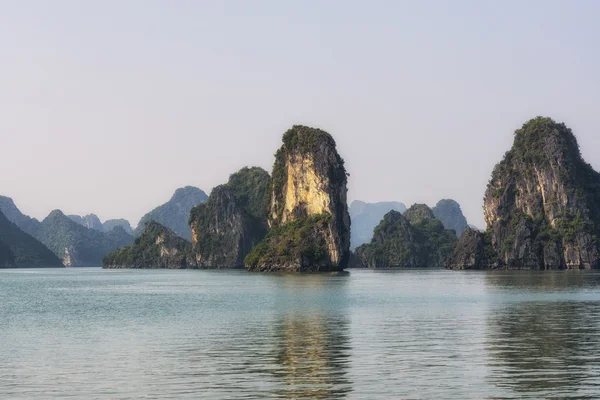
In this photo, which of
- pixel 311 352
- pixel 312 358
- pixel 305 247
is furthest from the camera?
pixel 305 247

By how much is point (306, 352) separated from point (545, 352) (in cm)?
949

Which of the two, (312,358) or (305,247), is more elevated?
(305,247)

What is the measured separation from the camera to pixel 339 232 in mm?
193500

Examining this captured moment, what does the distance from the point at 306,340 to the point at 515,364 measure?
12.4 meters

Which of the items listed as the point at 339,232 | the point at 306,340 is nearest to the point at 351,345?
the point at 306,340

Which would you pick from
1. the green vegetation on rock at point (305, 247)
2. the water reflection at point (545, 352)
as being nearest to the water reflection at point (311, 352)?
the water reflection at point (545, 352)

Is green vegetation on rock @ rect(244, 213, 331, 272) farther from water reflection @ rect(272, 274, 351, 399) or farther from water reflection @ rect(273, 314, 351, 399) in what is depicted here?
water reflection @ rect(273, 314, 351, 399)

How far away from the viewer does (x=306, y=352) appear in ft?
123

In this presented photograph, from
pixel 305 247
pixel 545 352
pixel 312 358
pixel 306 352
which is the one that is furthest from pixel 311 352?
pixel 305 247

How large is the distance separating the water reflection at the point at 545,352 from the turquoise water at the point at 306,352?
0.06 m

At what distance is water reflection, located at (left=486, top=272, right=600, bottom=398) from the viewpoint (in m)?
27.8

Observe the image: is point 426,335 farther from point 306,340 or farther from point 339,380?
point 339,380

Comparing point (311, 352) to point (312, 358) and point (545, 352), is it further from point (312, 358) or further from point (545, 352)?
point (545, 352)

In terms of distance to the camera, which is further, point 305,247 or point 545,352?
point 305,247
